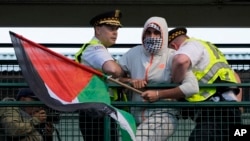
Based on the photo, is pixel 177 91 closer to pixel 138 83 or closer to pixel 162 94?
pixel 162 94

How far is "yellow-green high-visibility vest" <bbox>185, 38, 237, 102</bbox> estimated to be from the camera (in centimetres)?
1050

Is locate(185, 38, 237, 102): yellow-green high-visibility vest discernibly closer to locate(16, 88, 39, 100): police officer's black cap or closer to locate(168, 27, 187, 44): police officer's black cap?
locate(168, 27, 187, 44): police officer's black cap

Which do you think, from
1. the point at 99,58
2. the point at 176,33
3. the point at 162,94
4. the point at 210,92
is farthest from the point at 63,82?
the point at 210,92

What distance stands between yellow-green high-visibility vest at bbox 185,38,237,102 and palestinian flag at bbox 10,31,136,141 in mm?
791

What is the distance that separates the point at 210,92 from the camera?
10.5 metres

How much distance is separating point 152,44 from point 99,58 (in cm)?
55

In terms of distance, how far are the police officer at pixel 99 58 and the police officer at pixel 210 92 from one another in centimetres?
66

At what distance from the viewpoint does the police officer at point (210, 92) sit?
1040 centimetres

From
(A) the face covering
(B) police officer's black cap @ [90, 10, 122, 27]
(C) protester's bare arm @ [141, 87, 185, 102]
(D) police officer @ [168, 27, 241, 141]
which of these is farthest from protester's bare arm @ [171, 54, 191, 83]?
(B) police officer's black cap @ [90, 10, 122, 27]

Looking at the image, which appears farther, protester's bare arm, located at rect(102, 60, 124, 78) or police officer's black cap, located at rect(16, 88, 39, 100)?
police officer's black cap, located at rect(16, 88, 39, 100)

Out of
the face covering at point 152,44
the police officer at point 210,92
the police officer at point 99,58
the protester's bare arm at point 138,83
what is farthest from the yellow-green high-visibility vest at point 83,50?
the police officer at point 210,92

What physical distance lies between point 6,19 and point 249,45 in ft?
10.5

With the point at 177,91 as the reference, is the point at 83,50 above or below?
above

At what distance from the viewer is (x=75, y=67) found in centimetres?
1042
